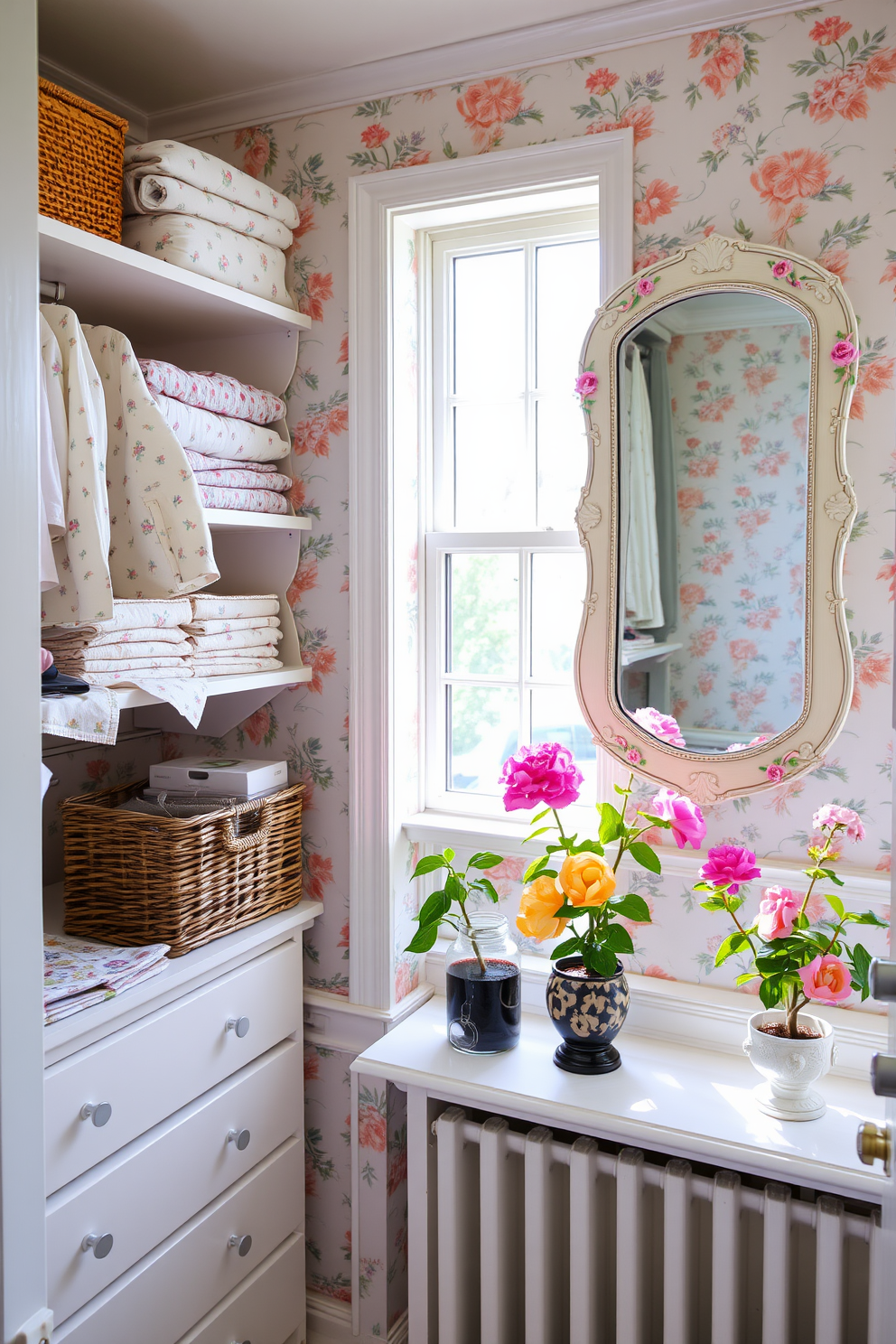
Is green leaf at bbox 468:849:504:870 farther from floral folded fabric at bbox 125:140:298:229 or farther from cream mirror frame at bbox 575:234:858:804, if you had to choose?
floral folded fabric at bbox 125:140:298:229

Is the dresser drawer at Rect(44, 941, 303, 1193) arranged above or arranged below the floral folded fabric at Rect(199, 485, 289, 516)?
below

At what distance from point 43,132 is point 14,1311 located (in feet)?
5.21

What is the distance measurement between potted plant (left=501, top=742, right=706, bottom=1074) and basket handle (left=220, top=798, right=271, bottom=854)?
529 mm

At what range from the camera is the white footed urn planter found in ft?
5.11

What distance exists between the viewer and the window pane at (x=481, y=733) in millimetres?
2164

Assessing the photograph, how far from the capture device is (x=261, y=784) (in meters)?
2.01

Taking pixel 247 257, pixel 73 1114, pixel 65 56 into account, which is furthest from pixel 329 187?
pixel 73 1114

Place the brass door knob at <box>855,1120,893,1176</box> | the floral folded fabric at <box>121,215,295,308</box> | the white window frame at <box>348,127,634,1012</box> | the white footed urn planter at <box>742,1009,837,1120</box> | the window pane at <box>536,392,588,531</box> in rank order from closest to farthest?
1. the brass door knob at <box>855,1120,893,1176</box>
2. the white footed urn planter at <box>742,1009,837,1120</box>
3. the floral folded fabric at <box>121,215,295,308</box>
4. the white window frame at <box>348,127,634,1012</box>
5. the window pane at <box>536,392,588,531</box>

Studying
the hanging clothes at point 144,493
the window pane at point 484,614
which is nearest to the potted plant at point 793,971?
the window pane at point 484,614

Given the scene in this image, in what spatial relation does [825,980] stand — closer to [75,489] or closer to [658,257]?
[658,257]

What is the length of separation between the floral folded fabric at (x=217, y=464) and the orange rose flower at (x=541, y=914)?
980 millimetres

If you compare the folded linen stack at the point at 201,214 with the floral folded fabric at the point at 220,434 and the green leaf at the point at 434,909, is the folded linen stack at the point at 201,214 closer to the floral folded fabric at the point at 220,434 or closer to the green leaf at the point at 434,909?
the floral folded fabric at the point at 220,434

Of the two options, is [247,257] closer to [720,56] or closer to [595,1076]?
[720,56]

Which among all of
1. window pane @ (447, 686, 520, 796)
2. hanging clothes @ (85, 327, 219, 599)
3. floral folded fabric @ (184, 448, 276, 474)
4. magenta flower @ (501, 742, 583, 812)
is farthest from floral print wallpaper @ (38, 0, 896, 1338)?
hanging clothes @ (85, 327, 219, 599)
